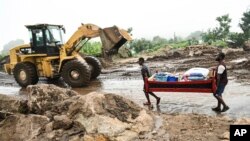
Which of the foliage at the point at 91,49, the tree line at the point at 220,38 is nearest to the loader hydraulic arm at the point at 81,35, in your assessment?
the foliage at the point at 91,49

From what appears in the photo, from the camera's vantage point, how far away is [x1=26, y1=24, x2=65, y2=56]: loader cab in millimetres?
15512

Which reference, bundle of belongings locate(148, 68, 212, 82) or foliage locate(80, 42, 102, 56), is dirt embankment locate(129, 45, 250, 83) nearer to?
bundle of belongings locate(148, 68, 212, 82)

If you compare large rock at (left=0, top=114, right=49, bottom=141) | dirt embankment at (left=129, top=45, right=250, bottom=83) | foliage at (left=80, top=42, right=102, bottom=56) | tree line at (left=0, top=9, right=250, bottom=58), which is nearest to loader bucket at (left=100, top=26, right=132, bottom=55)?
dirt embankment at (left=129, top=45, right=250, bottom=83)

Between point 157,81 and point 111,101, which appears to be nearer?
point 111,101

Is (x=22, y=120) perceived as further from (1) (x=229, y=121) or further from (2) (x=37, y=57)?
(2) (x=37, y=57)

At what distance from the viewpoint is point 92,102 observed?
7359 millimetres

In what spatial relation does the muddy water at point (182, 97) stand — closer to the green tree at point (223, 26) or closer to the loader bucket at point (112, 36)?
the loader bucket at point (112, 36)

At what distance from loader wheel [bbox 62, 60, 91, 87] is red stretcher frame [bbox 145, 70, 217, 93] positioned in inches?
199

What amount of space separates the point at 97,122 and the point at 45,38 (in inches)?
372

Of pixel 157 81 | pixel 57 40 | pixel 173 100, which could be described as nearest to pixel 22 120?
pixel 157 81

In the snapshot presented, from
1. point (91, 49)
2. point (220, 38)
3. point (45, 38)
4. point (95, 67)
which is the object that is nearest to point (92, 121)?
point (45, 38)

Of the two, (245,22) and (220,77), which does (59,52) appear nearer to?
(220,77)

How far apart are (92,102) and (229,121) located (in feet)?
9.18

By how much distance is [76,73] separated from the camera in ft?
50.0
